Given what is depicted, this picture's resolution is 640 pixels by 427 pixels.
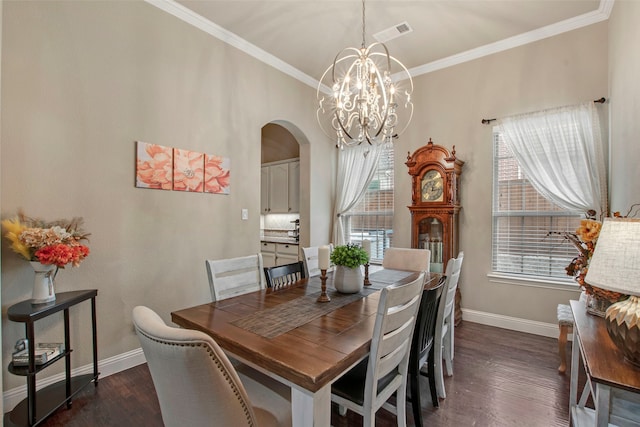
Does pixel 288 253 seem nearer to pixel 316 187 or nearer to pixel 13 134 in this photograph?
pixel 316 187

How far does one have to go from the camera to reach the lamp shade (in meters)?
1.00

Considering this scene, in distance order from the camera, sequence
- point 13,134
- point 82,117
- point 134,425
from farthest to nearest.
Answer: point 82,117, point 13,134, point 134,425

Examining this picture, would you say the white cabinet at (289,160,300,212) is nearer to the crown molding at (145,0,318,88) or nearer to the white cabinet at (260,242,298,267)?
the white cabinet at (260,242,298,267)

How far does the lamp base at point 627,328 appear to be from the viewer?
101 cm

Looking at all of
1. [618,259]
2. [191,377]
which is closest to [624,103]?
[618,259]

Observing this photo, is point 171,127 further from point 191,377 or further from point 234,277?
point 191,377

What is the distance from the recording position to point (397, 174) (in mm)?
4109

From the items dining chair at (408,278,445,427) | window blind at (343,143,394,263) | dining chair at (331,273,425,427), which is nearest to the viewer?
dining chair at (331,273,425,427)

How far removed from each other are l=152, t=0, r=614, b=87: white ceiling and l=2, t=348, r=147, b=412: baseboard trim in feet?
9.96

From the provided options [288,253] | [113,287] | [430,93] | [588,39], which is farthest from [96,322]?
[588,39]

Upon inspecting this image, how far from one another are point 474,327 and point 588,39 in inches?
124

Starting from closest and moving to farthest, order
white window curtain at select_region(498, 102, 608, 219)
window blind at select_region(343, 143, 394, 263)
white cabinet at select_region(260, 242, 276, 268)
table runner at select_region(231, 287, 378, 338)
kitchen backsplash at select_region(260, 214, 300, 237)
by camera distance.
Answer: table runner at select_region(231, 287, 378, 338), white window curtain at select_region(498, 102, 608, 219), window blind at select_region(343, 143, 394, 263), white cabinet at select_region(260, 242, 276, 268), kitchen backsplash at select_region(260, 214, 300, 237)

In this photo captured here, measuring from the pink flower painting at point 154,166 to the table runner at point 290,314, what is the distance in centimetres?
169

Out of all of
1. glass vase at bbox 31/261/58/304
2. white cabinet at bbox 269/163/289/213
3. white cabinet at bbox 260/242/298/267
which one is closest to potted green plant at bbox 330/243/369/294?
glass vase at bbox 31/261/58/304
